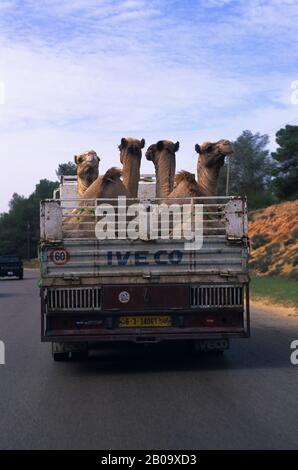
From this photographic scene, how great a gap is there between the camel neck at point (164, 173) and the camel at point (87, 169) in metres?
1.11

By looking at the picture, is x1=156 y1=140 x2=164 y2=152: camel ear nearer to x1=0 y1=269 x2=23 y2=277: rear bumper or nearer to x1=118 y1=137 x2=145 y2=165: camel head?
x1=118 y1=137 x2=145 y2=165: camel head

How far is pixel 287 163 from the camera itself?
6119 cm

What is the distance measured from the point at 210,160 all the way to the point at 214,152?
154mm

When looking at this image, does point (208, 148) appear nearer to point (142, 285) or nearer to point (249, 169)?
point (142, 285)

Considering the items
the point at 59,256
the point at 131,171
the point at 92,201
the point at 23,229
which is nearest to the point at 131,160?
the point at 131,171

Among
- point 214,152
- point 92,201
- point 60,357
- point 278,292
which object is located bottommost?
point 278,292

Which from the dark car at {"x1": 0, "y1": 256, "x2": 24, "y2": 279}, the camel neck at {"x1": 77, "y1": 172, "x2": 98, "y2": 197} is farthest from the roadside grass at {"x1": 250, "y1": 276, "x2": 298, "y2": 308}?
the dark car at {"x1": 0, "y1": 256, "x2": 24, "y2": 279}

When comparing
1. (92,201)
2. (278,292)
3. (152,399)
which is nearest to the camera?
(152,399)

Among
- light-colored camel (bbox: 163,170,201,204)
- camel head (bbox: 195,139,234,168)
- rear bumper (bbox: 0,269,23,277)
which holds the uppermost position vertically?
camel head (bbox: 195,139,234,168)

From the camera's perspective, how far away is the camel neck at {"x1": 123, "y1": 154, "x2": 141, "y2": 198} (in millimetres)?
13984

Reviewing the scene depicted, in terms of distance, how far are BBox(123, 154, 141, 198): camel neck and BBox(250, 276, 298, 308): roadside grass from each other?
10.6 meters

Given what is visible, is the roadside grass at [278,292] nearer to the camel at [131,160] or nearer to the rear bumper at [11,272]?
the camel at [131,160]

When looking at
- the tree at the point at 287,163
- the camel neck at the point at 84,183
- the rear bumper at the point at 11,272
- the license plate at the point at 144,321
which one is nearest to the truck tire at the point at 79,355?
the license plate at the point at 144,321

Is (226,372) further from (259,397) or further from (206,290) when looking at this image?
(259,397)
